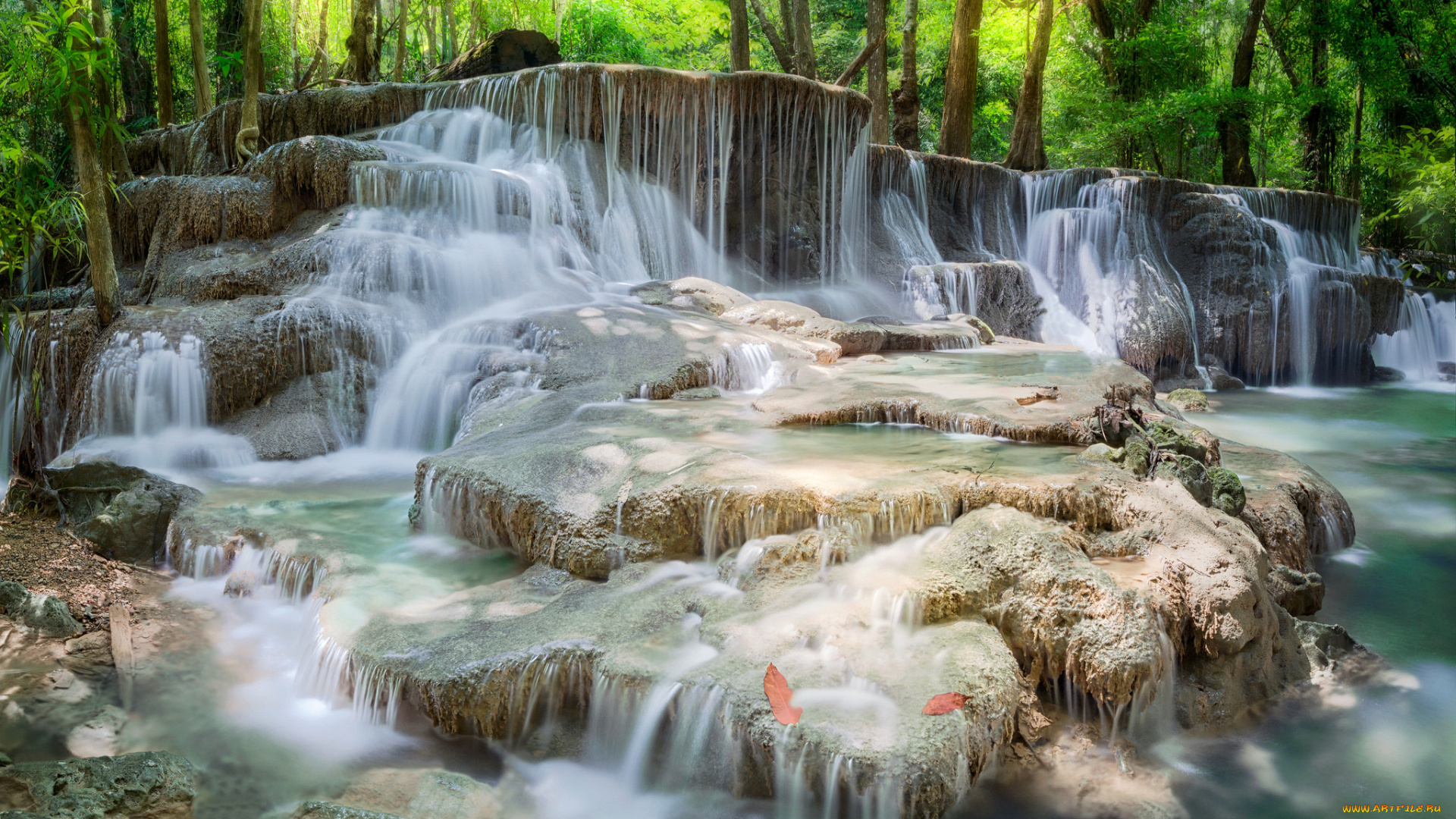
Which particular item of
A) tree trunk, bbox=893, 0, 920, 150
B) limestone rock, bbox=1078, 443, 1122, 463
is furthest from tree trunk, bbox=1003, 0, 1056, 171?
limestone rock, bbox=1078, 443, 1122, 463

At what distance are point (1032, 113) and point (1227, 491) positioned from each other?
1324 cm

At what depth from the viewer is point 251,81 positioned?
10.3m

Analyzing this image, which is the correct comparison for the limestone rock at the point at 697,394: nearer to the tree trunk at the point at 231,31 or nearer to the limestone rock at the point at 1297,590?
the limestone rock at the point at 1297,590

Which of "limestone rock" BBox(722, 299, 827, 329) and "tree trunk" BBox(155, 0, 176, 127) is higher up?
"tree trunk" BBox(155, 0, 176, 127)

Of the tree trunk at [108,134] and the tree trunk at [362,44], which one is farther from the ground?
the tree trunk at [362,44]

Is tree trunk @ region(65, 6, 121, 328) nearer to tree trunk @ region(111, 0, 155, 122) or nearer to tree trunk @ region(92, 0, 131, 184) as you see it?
tree trunk @ region(92, 0, 131, 184)

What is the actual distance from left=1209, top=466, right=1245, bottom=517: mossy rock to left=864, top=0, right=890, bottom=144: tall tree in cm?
1217

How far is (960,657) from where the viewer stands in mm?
3277

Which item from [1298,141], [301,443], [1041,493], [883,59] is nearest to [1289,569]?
[1041,493]

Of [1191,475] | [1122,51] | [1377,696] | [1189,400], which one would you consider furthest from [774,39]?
[1377,696]

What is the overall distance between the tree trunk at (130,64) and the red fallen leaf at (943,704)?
17.9m

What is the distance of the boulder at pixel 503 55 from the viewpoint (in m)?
14.7

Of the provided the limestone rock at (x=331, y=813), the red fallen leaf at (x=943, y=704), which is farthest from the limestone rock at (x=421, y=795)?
the red fallen leaf at (x=943, y=704)

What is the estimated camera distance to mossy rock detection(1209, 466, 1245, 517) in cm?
458
